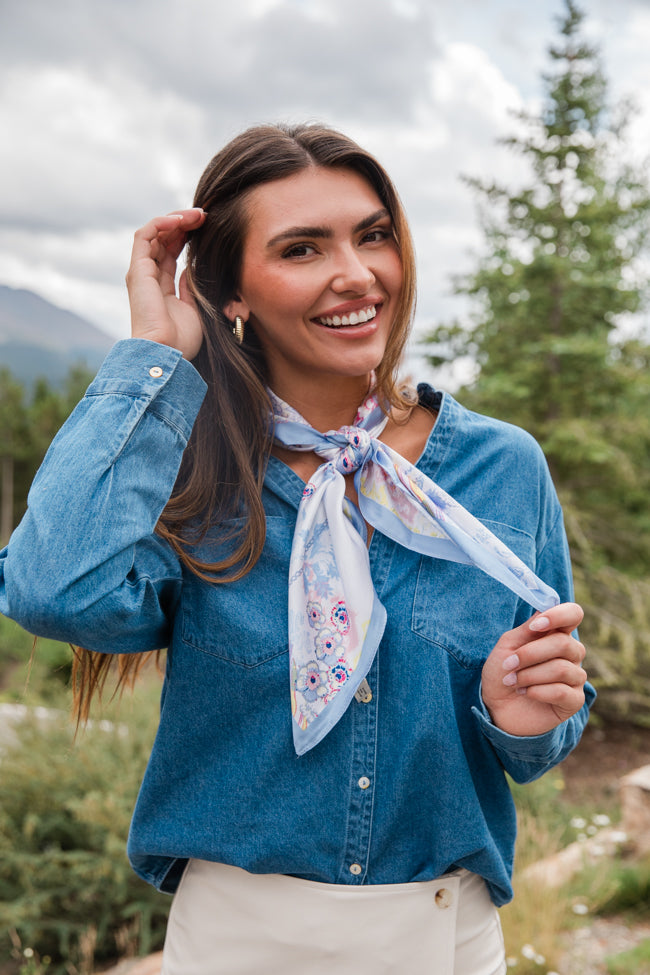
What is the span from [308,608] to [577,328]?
594 cm

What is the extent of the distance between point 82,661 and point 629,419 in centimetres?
590

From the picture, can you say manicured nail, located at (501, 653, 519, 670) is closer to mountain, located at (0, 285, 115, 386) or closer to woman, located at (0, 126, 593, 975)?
woman, located at (0, 126, 593, 975)

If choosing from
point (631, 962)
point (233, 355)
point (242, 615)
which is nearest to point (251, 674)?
point (242, 615)

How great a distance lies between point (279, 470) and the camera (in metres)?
1.68

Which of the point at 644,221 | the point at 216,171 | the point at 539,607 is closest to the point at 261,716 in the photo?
the point at 539,607

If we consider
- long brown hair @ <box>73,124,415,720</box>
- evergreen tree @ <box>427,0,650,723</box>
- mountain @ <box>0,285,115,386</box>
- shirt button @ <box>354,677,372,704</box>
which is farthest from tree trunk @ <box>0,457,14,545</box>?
mountain @ <box>0,285,115,386</box>

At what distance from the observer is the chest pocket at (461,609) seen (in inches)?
58.9

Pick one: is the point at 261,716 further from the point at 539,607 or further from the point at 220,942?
the point at 539,607

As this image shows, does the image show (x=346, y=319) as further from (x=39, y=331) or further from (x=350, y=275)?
(x=39, y=331)

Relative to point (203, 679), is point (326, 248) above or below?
above

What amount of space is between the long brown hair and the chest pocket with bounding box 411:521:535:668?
1.09 ft

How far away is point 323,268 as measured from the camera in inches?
64.1

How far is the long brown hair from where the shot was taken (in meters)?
1.61

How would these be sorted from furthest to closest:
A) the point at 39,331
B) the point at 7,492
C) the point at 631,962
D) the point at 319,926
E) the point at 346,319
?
the point at 39,331
the point at 7,492
the point at 631,962
the point at 346,319
the point at 319,926
